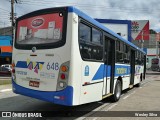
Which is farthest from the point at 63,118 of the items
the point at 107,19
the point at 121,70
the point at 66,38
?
the point at 107,19

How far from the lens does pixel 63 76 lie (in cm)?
702

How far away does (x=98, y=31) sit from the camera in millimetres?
8789

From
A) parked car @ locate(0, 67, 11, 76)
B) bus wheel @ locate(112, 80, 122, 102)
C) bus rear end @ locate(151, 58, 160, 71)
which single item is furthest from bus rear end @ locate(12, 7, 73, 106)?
bus rear end @ locate(151, 58, 160, 71)

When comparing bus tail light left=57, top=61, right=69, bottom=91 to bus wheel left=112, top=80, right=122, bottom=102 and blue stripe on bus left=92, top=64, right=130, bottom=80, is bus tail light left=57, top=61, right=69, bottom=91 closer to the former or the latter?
blue stripe on bus left=92, top=64, right=130, bottom=80

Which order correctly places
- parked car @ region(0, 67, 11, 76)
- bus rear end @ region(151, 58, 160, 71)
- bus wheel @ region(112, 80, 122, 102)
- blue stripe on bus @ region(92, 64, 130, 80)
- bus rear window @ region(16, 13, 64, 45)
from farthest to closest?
bus rear end @ region(151, 58, 160, 71), parked car @ region(0, 67, 11, 76), bus wheel @ region(112, 80, 122, 102), blue stripe on bus @ region(92, 64, 130, 80), bus rear window @ region(16, 13, 64, 45)

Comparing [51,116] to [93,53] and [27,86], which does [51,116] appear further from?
[93,53]

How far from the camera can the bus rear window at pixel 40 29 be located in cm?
735

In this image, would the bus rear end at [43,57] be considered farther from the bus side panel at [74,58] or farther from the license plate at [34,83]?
the bus side panel at [74,58]

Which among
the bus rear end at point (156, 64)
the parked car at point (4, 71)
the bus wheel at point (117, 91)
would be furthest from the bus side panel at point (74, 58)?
the bus rear end at point (156, 64)

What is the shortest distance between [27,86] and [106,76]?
3.03 metres

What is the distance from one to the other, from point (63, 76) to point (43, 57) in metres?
0.89

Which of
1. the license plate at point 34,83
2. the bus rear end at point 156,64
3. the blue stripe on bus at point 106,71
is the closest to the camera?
the license plate at point 34,83

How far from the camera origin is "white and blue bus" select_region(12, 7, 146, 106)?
7.06m

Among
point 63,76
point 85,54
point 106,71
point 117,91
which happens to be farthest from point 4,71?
point 63,76
